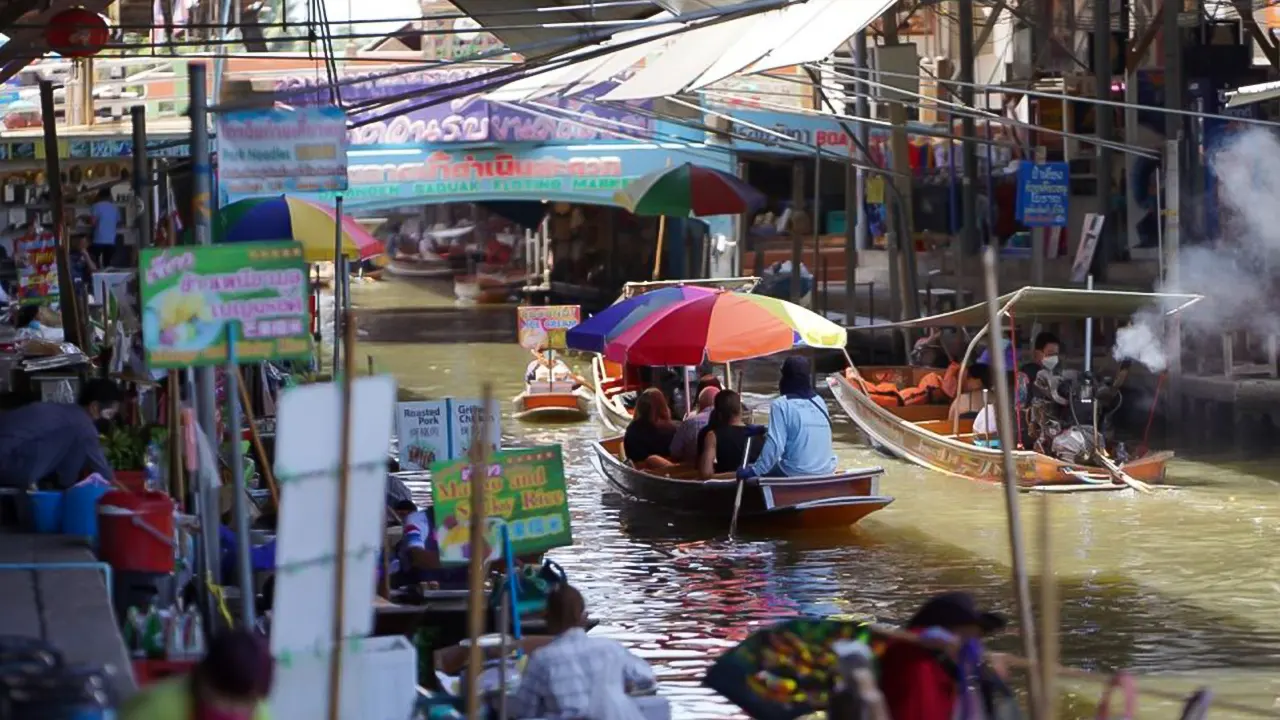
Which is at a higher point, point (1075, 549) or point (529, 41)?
point (529, 41)

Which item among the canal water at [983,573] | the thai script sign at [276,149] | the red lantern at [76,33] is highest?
the red lantern at [76,33]

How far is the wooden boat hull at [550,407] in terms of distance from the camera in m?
25.5

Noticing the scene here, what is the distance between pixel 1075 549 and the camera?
53.1 ft

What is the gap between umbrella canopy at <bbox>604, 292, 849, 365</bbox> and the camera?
56.0 ft

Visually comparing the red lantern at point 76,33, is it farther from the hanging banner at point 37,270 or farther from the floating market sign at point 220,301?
the floating market sign at point 220,301

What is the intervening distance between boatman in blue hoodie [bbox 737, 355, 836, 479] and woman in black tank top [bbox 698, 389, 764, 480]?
409mm

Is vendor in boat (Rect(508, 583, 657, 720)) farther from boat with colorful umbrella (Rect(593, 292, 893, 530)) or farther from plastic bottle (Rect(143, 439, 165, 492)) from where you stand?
boat with colorful umbrella (Rect(593, 292, 893, 530))

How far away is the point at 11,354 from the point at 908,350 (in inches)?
513

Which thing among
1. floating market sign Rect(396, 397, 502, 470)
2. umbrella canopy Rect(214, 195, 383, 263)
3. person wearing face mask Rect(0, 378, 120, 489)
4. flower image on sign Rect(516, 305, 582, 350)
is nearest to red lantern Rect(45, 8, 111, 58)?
umbrella canopy Rect(214, 195, 383, 263)

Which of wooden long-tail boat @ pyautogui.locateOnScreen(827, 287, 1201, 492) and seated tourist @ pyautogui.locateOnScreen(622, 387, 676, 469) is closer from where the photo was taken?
wooden long-tail boat @ pyautogui.locateOnScreen(827, 287, 1201, 492)

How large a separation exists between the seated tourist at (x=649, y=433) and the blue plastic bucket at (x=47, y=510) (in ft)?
28.6

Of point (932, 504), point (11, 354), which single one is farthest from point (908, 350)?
point (11, 354)

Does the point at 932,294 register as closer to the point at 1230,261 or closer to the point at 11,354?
the point at 1230,261

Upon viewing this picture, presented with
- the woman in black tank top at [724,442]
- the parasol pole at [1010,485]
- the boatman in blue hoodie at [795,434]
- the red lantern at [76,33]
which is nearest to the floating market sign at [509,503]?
the parasol pole at [1010,485]
